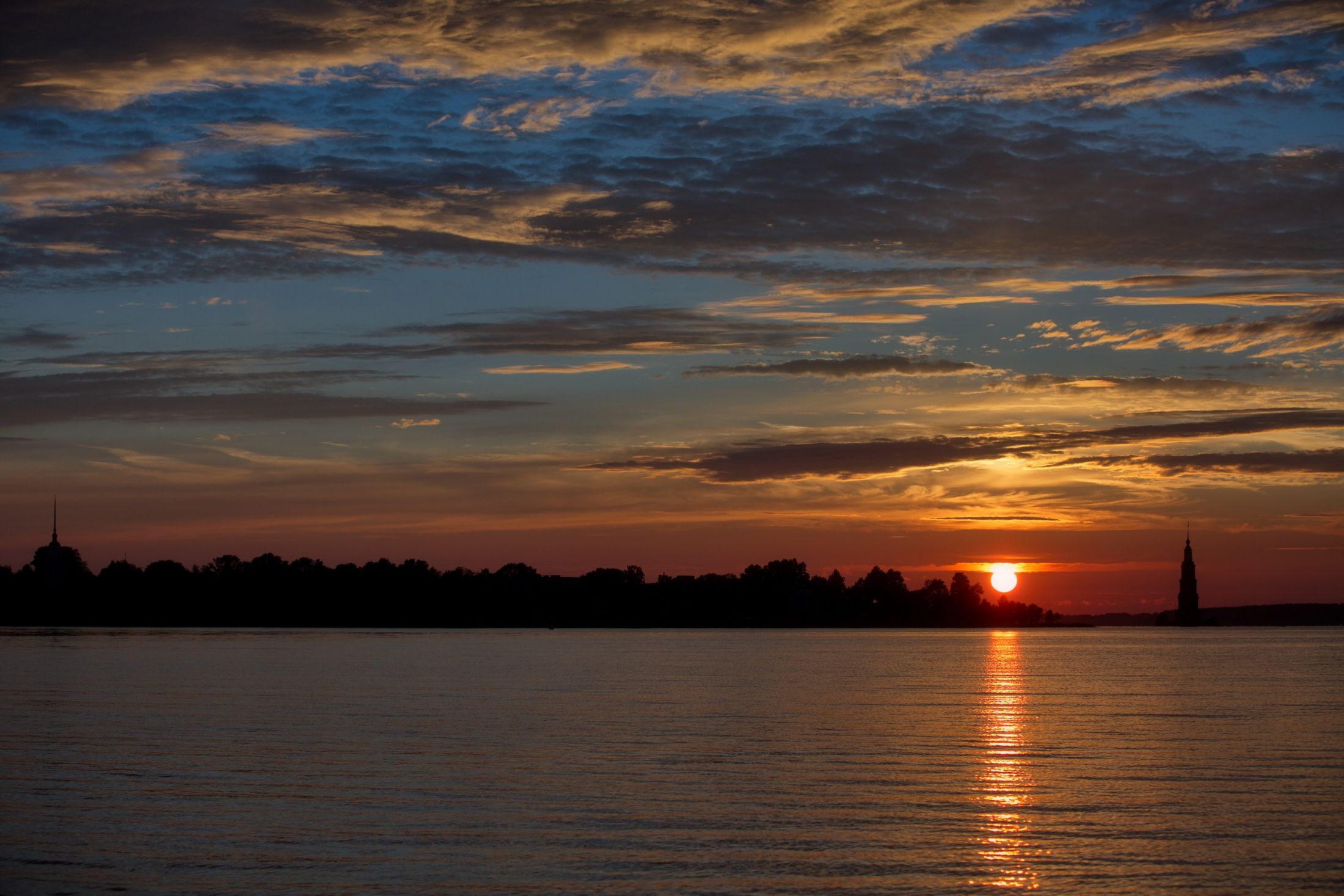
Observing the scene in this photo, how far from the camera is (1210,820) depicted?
95.2 feet

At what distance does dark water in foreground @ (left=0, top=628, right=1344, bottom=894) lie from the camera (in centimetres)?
2395

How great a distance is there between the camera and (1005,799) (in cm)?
3192

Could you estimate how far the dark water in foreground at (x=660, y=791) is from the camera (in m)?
24.0

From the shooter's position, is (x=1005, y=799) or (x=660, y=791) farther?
(x=660, y=791)

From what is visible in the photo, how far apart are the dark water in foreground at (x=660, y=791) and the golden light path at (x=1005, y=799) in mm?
110

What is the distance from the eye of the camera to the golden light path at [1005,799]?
78.5 feet

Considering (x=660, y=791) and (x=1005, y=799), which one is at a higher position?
(x=660, y=791)

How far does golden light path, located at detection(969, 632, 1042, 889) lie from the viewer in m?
23.9

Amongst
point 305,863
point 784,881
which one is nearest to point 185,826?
point 305,863

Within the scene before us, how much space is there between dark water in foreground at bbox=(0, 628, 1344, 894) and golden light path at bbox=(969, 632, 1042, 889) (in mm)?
110

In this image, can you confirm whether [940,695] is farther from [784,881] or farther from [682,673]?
[784,881]

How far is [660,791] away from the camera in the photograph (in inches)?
1286

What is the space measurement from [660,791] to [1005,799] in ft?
28.8

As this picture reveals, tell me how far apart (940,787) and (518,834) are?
12389mm
